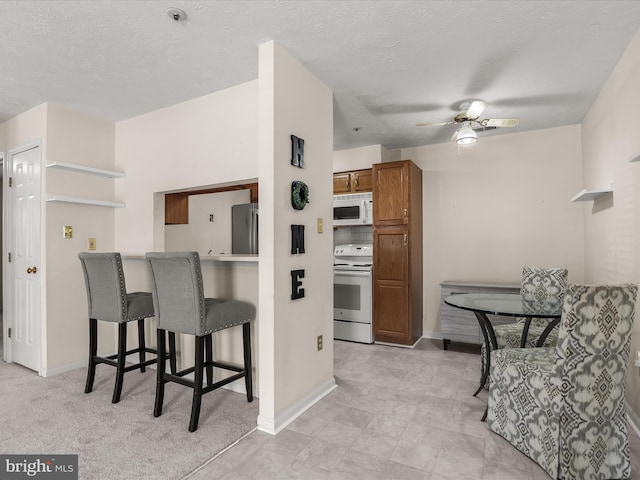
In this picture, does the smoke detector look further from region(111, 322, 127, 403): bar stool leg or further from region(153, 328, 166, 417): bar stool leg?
region(111, 322, 127, 403): bar stool leg

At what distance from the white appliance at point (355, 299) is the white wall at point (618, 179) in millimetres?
2236

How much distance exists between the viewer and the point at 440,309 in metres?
4.51

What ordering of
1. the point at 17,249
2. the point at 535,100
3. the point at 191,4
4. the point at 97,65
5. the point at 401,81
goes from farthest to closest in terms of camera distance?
1. the point at 17,249
2. the point at 535,100
3. the point at 401,81
4. the point at 97,65
5. the point at 191,4

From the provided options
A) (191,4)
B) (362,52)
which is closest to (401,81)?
(362,52)

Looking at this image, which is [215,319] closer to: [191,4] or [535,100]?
[191,4]

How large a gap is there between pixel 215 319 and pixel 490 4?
8.03ft

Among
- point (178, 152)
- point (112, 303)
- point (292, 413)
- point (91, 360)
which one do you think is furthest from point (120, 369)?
point (178, 152)

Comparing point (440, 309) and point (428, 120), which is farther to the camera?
point (440, 309)

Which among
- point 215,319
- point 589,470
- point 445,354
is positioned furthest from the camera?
point 445,354

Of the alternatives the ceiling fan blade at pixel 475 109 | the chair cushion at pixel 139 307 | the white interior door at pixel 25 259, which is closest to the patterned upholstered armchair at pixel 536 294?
the ceiling fan blade at pixel 475 109

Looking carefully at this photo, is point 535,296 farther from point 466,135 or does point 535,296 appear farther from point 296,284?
point 296,284

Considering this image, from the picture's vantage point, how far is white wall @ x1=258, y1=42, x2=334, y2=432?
2.32 m

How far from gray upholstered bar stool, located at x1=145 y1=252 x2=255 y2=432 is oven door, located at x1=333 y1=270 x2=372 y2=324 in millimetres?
1984

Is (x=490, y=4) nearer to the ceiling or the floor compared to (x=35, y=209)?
nearer to the ceiling
